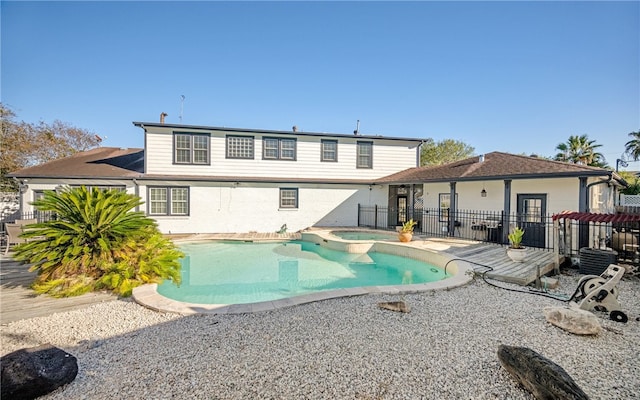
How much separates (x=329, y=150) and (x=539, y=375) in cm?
1506

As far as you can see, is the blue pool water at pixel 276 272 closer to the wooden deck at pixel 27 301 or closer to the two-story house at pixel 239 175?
the wooden deck at pixel 27 301

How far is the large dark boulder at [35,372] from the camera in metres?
2.33

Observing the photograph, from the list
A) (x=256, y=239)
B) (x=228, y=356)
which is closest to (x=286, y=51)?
(x=256, y=239)

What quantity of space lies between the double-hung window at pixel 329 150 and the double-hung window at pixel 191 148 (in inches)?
258

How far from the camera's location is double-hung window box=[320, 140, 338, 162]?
1659 cm

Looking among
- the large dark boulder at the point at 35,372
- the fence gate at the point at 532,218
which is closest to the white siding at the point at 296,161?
the fence gate at the point at 532,218

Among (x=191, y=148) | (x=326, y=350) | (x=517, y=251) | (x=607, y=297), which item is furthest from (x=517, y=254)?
(x=191, y=148)

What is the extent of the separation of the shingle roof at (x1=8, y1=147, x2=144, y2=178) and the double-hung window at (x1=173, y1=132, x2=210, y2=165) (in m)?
2.22

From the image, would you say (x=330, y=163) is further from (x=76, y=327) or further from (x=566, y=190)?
(x=76, y=327)

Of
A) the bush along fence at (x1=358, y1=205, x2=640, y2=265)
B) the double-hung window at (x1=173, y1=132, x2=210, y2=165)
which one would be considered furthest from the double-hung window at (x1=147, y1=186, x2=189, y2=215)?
the bush along fence at (x1=358, y1=205, x2=640, y2=265)

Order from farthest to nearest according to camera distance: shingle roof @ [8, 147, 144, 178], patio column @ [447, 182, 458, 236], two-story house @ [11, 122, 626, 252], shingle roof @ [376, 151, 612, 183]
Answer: shingle roof @ [8, 147, 144, 178] → patio column @ [447, 182, 458, 236] → two-story house @ [11, 122, 626, 252] → shingle roof @ [376, 151, 612, 183]

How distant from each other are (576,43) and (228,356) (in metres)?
14.4

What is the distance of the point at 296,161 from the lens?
53.1 ft

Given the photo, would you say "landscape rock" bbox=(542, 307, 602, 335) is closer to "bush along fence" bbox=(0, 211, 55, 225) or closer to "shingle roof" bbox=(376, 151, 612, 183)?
"shingle roof" bbox=(376, 151, 612, 183)
